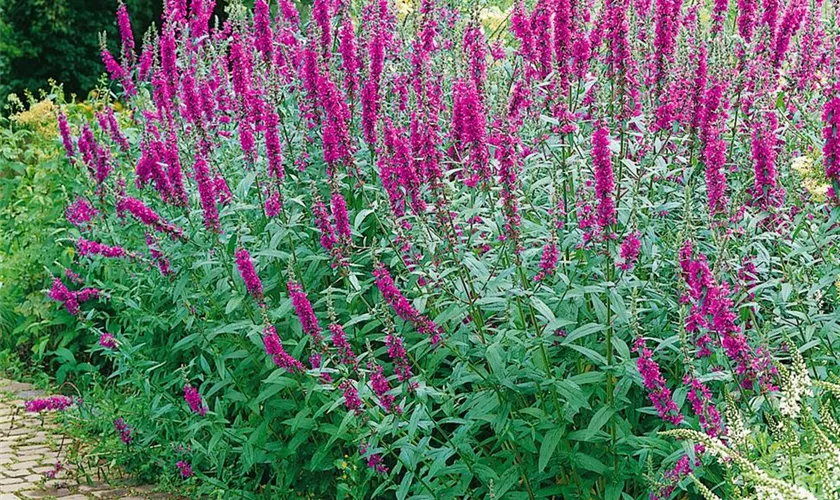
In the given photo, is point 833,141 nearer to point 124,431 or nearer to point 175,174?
point 175,174

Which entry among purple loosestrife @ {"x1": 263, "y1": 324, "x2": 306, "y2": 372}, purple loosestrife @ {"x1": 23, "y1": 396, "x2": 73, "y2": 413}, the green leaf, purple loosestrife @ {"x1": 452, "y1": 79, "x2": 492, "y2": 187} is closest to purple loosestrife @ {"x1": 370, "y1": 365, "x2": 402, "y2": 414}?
purple loosestrife @ {"x1": 263, "y1": 324, "x2": 306, "y2": 372}

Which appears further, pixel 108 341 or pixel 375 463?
pixel 108 341

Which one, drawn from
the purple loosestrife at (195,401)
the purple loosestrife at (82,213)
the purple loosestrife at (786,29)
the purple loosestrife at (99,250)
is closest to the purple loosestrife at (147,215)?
the purple loosestrife at (99,250)

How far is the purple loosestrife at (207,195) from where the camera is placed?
4.81m

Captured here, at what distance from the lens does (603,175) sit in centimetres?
385

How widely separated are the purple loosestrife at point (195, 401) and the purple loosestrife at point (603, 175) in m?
2.26

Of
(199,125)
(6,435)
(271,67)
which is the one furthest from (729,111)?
(6,435)

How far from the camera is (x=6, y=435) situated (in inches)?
274

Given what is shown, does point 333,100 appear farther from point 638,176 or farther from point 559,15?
point 638,176

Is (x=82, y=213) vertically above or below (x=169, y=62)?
below

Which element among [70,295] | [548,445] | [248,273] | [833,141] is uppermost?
[833,141]

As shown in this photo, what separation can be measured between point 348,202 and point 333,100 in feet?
2.46

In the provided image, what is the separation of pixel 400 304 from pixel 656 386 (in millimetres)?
986

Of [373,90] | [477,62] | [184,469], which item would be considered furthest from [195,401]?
[477,62]
